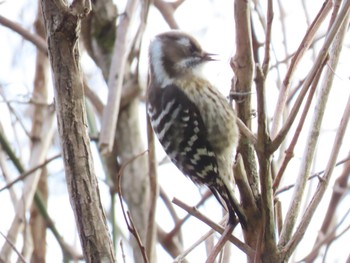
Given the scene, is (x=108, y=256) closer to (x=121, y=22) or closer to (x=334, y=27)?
(x=334, y=27)

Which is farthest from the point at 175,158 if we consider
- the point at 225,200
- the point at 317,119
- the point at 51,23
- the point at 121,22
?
the point at 51,23

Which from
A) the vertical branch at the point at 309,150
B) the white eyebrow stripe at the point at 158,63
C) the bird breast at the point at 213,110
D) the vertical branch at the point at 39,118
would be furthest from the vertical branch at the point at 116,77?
the vertical branch at the point at 309,150

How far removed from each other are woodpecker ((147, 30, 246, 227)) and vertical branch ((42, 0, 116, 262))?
1.10m

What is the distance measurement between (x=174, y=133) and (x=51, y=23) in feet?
4.87

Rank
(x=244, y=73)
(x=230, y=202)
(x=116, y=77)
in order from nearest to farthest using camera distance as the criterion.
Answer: (x=244, y=73) → (x=230, y=202) → (x=116, y=77)

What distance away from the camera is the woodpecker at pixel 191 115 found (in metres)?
3.66

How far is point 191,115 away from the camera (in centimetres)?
376

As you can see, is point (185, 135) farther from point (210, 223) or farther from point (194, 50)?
point (210, 223)

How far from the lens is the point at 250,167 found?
9.40 feet

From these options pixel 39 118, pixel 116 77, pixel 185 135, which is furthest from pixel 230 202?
pixel 39 118

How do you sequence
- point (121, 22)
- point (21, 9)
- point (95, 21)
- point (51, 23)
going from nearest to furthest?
point (51, 23)
point (121, 22)
point (95, 21)
point (21, 9)

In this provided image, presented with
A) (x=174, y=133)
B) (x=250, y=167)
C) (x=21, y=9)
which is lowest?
(x=250, y=167)

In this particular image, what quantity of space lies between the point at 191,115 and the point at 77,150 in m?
1.38

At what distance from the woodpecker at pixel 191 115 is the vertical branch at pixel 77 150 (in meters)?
1.10
